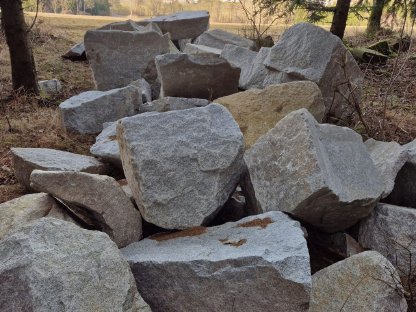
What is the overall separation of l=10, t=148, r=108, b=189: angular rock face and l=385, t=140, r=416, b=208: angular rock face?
80.2 inches

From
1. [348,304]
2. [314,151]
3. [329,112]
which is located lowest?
[348,304]

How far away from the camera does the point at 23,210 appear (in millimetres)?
2508

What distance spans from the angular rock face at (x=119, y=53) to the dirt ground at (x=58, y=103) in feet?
2.16

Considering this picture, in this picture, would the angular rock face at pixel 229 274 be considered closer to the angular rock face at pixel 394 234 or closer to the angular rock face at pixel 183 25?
the angular rock face at pixel 394 234

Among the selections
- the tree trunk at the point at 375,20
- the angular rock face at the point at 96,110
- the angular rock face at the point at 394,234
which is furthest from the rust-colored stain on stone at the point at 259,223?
the tree trunk at the point at 375,20

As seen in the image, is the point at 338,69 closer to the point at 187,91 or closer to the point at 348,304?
the point at 187,91

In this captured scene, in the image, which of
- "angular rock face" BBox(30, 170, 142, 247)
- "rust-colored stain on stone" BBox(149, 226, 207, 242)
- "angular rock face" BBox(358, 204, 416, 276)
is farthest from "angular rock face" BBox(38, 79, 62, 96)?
"angular rock face" BBox(358, 204, 416, 276)

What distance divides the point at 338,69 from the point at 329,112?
398 mm

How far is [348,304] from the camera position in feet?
7.94

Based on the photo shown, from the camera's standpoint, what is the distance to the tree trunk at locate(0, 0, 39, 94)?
5.85 metres

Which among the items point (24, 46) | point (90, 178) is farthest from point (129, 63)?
point (90, 178)

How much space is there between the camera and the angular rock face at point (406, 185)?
3.35 metres

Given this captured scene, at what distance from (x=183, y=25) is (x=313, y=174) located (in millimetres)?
6594

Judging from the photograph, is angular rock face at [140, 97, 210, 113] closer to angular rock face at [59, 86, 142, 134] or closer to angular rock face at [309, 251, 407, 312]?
angular rock face at [59, 86, 142, 134]
